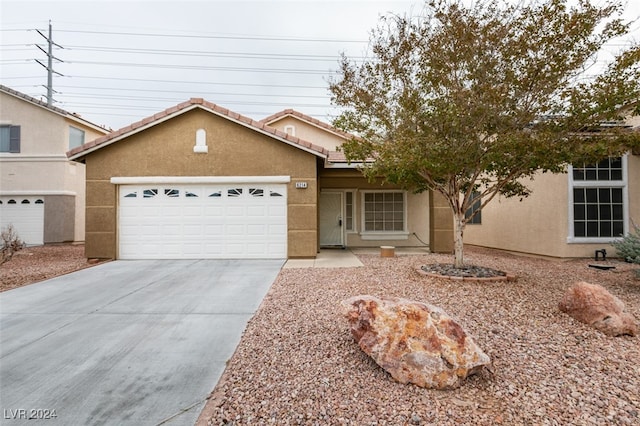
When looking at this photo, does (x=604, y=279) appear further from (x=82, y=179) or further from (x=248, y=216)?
(x=82, y=179)

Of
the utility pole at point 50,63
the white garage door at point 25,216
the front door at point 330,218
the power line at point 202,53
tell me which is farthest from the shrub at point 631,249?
the utility pole at point 50,63

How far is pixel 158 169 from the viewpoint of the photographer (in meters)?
9.90

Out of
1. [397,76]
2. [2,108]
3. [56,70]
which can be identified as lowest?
[397,76]

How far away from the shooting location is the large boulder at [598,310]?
396 cm

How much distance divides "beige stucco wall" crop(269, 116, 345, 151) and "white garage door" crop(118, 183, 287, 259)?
20.9ft

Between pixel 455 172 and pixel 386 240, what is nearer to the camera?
pixel 455 172

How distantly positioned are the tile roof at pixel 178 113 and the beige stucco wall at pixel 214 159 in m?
0.19

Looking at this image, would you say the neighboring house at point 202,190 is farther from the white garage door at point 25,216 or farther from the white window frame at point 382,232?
the white garage door at point 25,216

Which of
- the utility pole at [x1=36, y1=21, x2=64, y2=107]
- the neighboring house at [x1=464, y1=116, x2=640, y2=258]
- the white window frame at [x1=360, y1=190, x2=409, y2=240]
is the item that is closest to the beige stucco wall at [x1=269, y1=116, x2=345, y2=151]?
the white window frame at [x1=360, y1=190, x2=409, y2=240]

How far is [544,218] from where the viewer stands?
1060 cm

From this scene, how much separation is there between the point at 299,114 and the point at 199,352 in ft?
43.8

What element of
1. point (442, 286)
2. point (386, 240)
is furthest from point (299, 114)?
point (442, 286)

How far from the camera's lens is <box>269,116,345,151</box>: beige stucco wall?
51.3ft

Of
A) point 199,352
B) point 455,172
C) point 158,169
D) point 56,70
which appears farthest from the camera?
point 56,70
